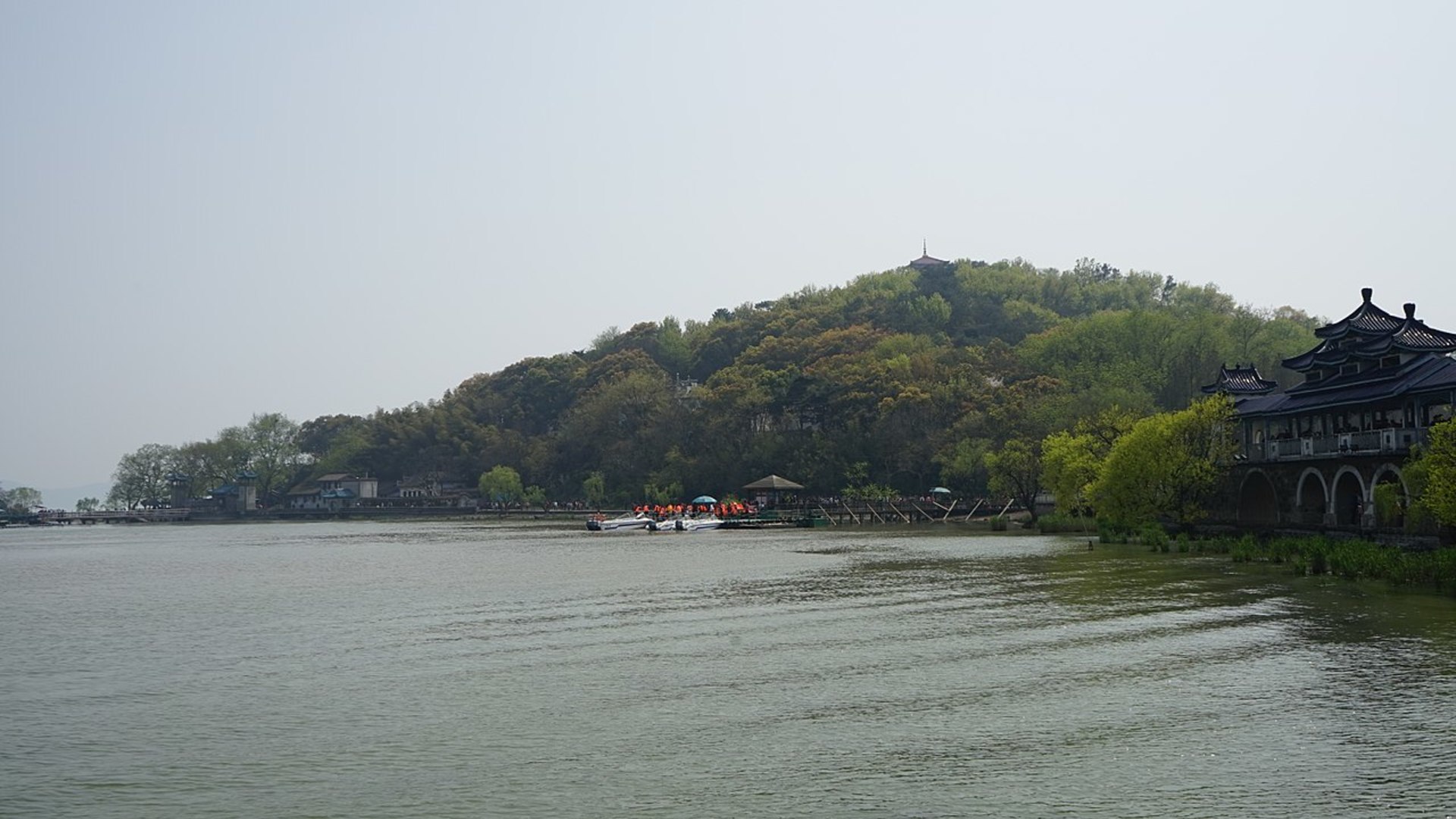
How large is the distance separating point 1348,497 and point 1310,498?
74.1 inches

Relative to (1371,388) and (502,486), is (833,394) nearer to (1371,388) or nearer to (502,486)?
(502,486)

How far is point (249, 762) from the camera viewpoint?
14078 millimetres

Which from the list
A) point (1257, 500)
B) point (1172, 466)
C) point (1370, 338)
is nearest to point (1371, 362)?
point (1370, 338)

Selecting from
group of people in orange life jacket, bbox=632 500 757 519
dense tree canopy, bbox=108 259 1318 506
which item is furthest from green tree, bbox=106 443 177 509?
group of people in orange life jacket, bbox=632 500 757 519

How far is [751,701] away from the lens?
55.1ft

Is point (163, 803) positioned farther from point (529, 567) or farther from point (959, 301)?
point (959, 301)

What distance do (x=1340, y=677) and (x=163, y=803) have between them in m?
15.5

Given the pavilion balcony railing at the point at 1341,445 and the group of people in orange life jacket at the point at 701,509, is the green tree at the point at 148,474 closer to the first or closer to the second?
the group of people in orange life jacket at the point at 701,509

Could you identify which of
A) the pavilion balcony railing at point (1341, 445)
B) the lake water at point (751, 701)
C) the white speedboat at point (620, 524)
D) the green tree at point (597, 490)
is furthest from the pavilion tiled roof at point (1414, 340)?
the green tree at point (597, 490)

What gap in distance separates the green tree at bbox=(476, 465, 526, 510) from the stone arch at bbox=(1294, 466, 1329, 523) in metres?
88.5

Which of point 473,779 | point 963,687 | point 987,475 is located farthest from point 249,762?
point 987,475


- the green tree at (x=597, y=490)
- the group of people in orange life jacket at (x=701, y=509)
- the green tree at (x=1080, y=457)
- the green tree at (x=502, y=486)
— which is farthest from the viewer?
the green tree at (x=502, y=486)

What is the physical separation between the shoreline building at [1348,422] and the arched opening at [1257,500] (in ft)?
0.13

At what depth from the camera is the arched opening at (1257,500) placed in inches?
1790
